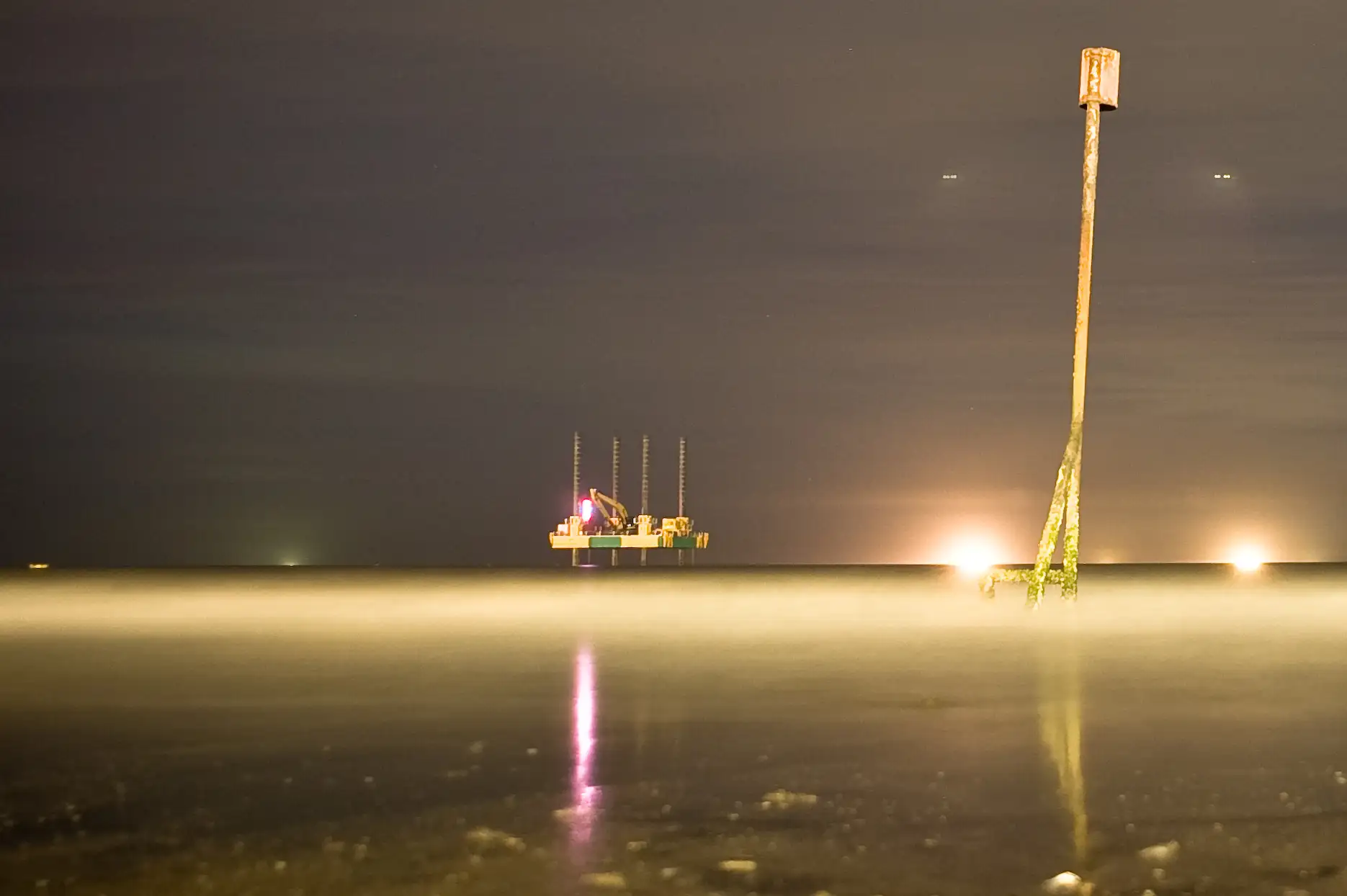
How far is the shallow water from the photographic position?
7.28 meters

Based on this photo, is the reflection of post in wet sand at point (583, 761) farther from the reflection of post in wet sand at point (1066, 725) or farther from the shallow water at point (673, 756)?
the reflection of post in wet sand at point (1066, 725)

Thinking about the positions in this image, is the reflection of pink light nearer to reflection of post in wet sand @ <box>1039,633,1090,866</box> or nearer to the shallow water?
the shallow water

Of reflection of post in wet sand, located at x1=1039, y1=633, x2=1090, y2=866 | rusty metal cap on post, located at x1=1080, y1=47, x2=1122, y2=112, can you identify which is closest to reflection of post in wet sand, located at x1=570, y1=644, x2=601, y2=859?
reflection of post in wet sand, located at x1=1039, y1=633, x2=1090, y2=866

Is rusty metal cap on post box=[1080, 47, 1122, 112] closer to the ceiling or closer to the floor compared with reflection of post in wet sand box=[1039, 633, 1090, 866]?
closer to the ceiling

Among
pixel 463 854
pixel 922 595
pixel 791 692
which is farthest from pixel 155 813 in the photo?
pixel 922 595

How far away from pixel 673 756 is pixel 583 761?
0.51 metres

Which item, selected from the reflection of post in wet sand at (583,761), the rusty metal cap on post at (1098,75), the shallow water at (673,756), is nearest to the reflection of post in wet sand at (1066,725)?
the shallow water at (673,756)

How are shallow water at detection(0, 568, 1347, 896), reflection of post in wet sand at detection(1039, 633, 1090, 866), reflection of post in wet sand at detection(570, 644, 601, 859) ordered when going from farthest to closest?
1. reflection of post in wet sand at detection(1039, 633, 1090, 866)
2. reflection of post in wet sand at detection(570, 644, 601, 859)
3. shallow water at detection(0, 568, 1347, 896)

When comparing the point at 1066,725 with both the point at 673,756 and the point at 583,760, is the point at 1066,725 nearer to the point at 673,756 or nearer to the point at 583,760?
the point at 673,756

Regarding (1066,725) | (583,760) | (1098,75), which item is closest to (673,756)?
(583,760)

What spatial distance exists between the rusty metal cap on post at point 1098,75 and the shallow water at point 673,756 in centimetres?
708

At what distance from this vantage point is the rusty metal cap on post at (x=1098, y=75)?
23969 millimetres

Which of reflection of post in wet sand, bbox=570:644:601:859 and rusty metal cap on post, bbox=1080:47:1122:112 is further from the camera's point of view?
rusty metal cap on post, bbox=1080:47:1122:112

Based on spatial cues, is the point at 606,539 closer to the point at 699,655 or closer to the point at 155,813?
the point at 699,655
